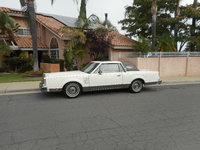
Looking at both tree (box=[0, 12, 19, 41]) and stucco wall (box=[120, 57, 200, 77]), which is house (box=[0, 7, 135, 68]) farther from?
stucco wall (box=[120, 57, 200, 77])

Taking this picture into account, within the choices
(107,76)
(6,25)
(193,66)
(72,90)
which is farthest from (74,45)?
(193,66)

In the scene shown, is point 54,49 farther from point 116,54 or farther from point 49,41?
point 116,54

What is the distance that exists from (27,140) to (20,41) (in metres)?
15.5

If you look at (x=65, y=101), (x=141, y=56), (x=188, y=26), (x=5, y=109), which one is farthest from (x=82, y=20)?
(x=188, y=26)

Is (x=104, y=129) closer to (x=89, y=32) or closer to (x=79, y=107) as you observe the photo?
(x=79, y=107)

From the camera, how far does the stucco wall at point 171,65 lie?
12648 millimetres

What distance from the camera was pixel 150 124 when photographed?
418 cm

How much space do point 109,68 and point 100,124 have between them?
368cm

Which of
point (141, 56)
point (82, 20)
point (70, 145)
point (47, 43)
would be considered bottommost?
point (70, 145)

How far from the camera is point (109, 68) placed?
24.5 feet

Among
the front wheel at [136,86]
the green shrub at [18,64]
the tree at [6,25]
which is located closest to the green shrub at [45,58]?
the green shrub at [18,64]

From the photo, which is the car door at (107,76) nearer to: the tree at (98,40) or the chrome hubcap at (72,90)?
the chrome hubcap at (72,90)

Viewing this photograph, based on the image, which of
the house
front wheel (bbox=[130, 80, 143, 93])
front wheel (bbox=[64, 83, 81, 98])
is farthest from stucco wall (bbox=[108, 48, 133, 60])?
front wheel (bbox=[64, 83, 81, 98])

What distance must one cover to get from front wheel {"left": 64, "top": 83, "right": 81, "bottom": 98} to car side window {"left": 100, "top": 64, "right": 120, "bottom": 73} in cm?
138
